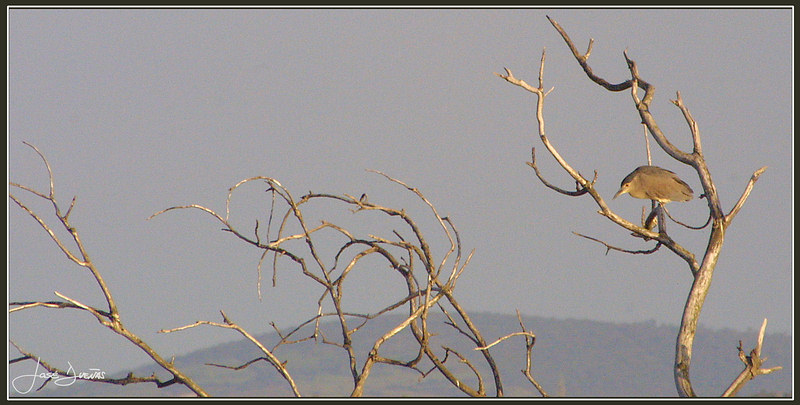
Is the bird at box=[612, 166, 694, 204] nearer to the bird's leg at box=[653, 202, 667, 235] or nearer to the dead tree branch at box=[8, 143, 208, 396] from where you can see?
the bird's leg at box=[653, 202, 667, 235]

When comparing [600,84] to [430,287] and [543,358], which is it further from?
[543,358]

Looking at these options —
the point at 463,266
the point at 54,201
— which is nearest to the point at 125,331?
the point at 54,201

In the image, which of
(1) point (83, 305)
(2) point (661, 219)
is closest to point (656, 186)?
(2) point (661, 219)

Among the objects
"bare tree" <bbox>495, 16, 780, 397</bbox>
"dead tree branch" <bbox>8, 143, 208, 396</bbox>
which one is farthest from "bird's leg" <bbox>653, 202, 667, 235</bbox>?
"dead tree branch" <bbox>8, 143, 208, 396</bbox>

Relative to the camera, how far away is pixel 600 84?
203 inches

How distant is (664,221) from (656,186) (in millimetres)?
252

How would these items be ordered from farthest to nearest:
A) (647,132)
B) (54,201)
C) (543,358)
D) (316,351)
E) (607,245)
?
(543,358), (316,351), (647,132), (607,245), (54,201)

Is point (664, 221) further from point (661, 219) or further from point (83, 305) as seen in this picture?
point (83, 305)

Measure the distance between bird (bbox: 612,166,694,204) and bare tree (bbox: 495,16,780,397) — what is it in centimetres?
13

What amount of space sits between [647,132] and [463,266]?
4.81ft

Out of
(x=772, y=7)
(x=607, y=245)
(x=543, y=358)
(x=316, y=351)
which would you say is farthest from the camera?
(x=543, y=358)

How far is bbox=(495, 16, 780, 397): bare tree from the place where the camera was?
4391 millimetres

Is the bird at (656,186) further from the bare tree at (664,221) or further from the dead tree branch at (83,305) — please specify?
the dead tree branch at (83,305)

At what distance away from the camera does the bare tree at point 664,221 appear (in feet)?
14.4
